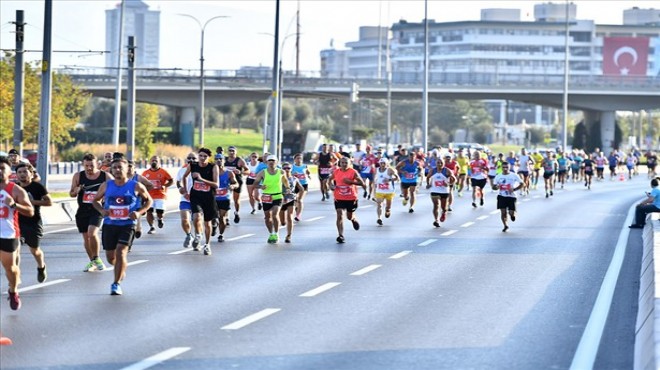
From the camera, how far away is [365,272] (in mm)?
19641

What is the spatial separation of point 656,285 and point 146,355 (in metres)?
6.08

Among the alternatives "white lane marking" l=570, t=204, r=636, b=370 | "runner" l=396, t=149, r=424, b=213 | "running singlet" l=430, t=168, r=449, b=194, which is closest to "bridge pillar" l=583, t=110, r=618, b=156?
"runner" l=396, t=149, r=424, b=213

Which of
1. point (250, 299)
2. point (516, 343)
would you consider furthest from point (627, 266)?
point (516, 343)

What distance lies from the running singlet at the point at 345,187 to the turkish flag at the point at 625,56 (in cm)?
14944

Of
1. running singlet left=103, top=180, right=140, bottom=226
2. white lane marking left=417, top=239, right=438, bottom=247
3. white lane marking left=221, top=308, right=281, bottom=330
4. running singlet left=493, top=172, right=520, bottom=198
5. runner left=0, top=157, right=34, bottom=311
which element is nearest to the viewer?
white lane marking left=221, top=308, right=281, bottom=330

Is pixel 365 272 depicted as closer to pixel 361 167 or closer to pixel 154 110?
pixel 361 167

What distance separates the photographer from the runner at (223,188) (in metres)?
25.0

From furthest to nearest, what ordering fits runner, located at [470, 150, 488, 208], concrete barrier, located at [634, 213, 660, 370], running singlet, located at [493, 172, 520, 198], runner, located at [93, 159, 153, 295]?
runner, located at [470, 150, 488, 208] < running singlet, located at [493, 172, 520, 198] < runner, located at [93, 159, 153, 295] < concrete barrier, located at [634, 213, 660, 370]

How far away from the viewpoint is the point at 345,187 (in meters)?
26.0

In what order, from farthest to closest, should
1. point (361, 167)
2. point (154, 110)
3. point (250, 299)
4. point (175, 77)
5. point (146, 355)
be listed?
point (154, 110) < point (175, 77) < point (361, 167) < point (250, 299) < point (146, 355)

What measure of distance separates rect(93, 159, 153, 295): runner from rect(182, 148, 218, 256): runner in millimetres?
5451

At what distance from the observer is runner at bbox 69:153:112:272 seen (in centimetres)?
1902

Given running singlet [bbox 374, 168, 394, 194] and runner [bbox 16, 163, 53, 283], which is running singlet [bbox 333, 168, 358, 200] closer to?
running singlet [bbox 374, 168, 394, 194]

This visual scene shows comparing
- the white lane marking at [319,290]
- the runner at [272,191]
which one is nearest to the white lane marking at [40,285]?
the white lane marking at [319,290]
